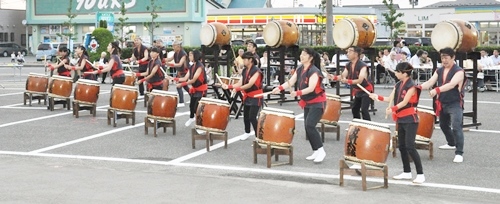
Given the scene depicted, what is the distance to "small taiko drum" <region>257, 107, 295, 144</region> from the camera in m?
10.4

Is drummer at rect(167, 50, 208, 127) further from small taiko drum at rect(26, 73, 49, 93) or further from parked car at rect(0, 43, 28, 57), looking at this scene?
parked car at rect(0, 43, 28, 57)

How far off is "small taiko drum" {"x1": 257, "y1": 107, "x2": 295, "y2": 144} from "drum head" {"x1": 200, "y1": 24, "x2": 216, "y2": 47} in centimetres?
837

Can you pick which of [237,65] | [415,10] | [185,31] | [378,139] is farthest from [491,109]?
[415,10]

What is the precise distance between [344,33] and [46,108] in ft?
23.8

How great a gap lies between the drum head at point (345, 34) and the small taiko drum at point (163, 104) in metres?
4.83

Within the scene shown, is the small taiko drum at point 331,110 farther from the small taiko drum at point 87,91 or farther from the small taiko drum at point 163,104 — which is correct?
the small taiko drum at point 87,91

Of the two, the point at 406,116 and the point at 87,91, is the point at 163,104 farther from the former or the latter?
the point at 406,116

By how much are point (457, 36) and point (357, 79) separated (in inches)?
74.1

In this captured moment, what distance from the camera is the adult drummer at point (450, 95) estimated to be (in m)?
11.0

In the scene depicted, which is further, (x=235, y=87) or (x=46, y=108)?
(x=46, y=108)

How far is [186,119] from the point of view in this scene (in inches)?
631

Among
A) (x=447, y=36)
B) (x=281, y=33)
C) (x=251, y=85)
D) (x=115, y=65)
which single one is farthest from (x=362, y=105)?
(x=115, y=65)

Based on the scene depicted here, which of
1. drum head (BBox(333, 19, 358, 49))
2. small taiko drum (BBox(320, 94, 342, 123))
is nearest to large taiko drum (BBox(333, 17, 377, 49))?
drum head (BBox(333, 19, 358, 49))

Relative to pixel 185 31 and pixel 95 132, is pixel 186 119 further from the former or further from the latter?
pixel 185 31
